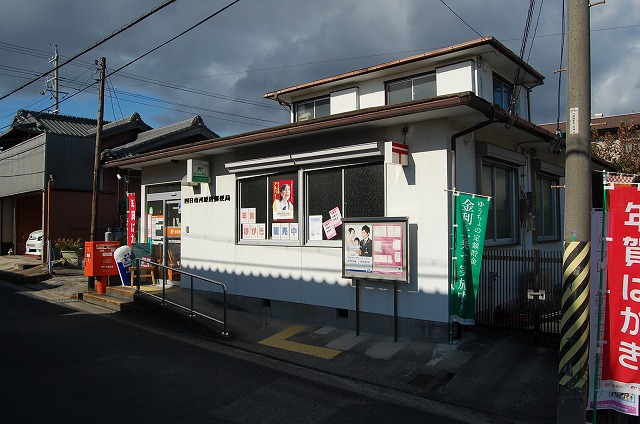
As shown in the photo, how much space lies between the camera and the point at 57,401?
213 inches

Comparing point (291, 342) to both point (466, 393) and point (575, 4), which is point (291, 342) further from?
point (575, 4)

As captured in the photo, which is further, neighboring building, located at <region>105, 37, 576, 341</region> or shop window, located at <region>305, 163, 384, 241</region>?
shop window, located at <region>305, 163, 384, 241</region>

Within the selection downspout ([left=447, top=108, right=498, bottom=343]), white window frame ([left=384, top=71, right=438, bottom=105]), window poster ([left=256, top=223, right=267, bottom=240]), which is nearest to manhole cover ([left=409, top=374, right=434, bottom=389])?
downspout ([left=447, top=108, right=498, bottom=343])

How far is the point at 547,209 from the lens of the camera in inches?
461

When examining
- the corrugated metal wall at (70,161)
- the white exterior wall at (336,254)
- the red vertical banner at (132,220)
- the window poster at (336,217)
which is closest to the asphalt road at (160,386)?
the white exterior wall at (336,254)

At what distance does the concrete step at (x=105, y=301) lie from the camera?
10855 mm

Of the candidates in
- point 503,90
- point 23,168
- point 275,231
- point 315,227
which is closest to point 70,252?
point 23,168

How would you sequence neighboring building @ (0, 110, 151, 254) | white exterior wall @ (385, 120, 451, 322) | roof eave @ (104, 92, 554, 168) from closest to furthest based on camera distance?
1. roof eave @ (104, 92, 554, 168)
2. white exterior wall @ (385, 120, 451, 322)
3. neighboring building @ (0, 110, 151, 254)

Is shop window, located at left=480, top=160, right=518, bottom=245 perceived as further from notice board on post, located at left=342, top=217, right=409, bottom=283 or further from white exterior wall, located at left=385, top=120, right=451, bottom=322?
notice board on post, located at left=342, top=217, right=409, bottom=283

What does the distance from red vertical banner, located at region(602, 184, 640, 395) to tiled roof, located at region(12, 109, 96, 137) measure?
2313 cm

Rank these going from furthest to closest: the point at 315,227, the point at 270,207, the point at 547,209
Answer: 1. the point at 547,209
2. the point at 270,207
3. the point at 315,227

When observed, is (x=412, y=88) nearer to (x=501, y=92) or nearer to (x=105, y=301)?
(x=501, y=92)

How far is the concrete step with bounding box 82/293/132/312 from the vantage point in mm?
10855

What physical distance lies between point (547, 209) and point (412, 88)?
4890 millimetres
